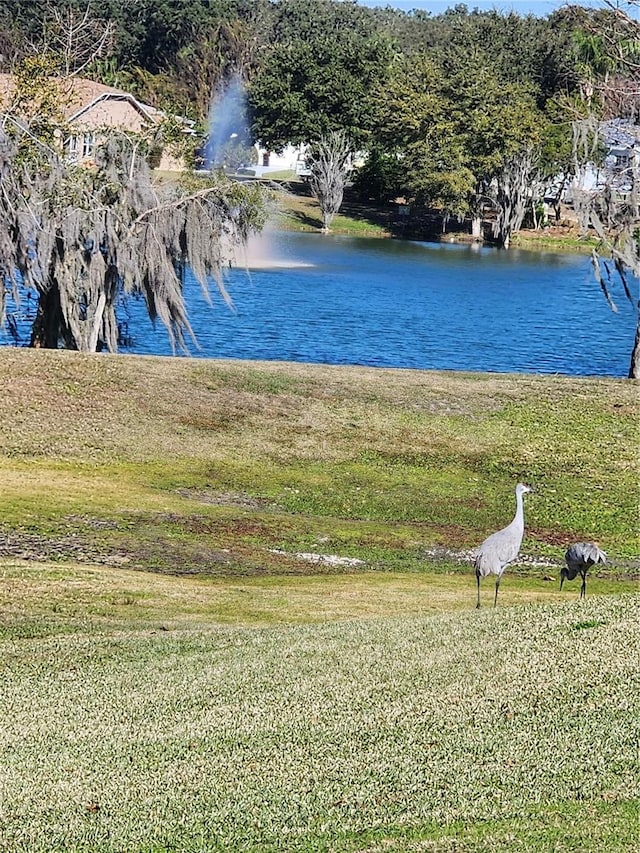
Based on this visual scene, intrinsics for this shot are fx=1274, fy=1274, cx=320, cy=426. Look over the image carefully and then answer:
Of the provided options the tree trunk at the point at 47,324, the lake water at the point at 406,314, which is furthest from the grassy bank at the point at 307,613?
the lake water at the point at 406,314

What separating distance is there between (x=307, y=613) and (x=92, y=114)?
72.4 m

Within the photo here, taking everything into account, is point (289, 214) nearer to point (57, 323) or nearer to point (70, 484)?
point (57, 323)

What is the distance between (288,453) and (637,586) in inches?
360

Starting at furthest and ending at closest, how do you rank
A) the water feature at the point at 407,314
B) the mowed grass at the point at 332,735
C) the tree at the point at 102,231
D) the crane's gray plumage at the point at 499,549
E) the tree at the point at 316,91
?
the tree at the point at 316,91 → the water feature at the point at 407,314 → the tree at the point at 102,231 → the crane's gray plumage at the point at 499,549 → the mowed grass at the point at 332,735

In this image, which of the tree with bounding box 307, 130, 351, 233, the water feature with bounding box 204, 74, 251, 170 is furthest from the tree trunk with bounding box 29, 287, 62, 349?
the water feature with bounding box 204, 74, 251, 170

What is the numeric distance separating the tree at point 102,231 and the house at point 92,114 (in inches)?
88.3

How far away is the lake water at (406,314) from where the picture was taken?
49062mm

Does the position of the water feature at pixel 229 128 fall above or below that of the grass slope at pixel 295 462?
above

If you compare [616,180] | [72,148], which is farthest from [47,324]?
[616,180]

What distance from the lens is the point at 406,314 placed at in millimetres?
61688

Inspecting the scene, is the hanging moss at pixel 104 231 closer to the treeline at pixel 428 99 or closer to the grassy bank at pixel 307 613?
the grassy bank at pixel 307 613

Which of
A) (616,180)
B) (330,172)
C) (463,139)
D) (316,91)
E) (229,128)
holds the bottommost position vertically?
(616,180)

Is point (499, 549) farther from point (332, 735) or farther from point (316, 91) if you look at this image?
point (316, 91)

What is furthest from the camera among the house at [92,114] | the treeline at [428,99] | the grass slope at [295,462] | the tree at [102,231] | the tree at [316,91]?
the tree at [316,91]
